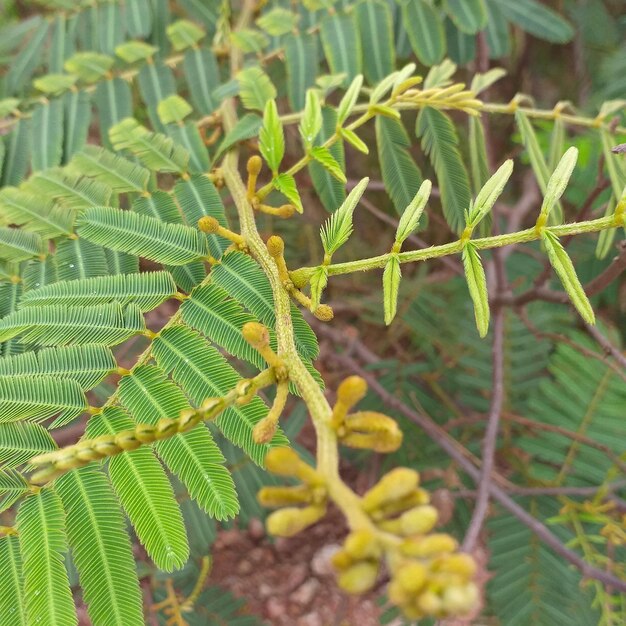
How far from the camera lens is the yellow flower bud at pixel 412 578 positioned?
16.8 inches

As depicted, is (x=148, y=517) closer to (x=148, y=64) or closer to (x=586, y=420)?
(x=148, y=64)

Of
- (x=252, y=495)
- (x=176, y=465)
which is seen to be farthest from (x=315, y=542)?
(x=176, y=465)

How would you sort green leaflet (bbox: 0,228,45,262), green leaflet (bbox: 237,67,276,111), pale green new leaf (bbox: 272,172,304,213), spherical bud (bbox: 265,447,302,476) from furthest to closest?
green leaflet (bbox: 237,67,276,111), green leaflet (bbox: 0,228,45,262), pale green new leaf (bbox: 272,172,304,213), spherical bud (bbox: 265,447,302,476)

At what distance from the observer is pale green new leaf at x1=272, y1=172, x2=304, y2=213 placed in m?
0.98

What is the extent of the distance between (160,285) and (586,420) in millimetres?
1550

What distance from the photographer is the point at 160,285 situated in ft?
3.11

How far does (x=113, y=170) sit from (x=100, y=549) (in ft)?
2.45

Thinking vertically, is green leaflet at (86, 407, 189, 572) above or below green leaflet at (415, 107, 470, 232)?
below

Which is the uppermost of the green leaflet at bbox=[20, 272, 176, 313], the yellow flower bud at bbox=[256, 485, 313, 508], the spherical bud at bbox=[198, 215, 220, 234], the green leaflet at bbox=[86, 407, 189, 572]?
the spherical bud at bbox=[198, 215, 220, 234]

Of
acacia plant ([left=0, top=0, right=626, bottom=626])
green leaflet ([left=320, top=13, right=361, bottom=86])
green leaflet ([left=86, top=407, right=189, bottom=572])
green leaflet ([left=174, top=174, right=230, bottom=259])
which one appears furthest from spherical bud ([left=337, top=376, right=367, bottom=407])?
green leaflet ([left=320, top=13, right=361, bottom=86])

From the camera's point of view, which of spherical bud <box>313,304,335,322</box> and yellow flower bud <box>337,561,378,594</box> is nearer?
yellow flower bud <box>337,561,378,594</box>

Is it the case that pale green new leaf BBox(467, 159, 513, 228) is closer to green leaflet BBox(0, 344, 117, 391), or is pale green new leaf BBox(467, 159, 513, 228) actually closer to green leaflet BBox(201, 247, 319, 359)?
green leaflet BBox(201, 247, 319, 359)

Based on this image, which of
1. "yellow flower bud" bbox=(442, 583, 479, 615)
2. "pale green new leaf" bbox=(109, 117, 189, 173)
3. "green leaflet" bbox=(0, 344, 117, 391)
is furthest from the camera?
"pale green new leaf" bbox=(109, 117, 189, 173)

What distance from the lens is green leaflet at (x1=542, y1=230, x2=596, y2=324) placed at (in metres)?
0.82
